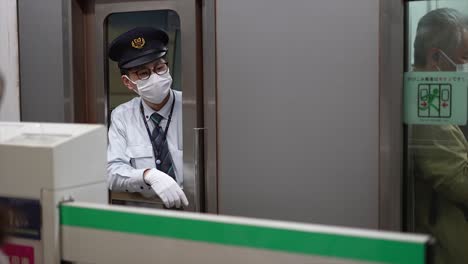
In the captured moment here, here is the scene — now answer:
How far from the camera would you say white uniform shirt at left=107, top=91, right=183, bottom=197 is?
370cm

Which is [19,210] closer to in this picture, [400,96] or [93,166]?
[93,166]

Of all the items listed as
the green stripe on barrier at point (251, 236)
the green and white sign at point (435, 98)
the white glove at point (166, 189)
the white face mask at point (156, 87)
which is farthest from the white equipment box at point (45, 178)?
the white face mask at point (156, 87)

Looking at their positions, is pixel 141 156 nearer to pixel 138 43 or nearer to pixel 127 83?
pixel 127 83

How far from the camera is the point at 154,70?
378 centimetres

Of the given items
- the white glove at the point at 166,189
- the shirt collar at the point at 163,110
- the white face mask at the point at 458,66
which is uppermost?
the white face mask at the point at 458,66

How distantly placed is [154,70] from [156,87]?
0.36 ft

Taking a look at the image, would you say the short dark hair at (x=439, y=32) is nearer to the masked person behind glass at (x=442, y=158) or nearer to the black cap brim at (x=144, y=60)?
the masked person behind glass at (x=442, y=158)

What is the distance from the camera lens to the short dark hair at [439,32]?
291cm

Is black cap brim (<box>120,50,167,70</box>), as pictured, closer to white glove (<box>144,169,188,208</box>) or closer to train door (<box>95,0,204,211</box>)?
train door (<box>95,0,204,211</box>)

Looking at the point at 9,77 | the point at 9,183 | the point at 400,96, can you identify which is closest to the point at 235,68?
the point at 400,96

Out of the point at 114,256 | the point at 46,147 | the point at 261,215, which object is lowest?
the point at 261,215

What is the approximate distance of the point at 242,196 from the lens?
134 inches

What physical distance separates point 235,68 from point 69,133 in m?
1.84

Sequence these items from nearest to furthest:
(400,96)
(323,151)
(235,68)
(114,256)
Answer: (114,256) < (400,96) < (323,151) < (235,68)
